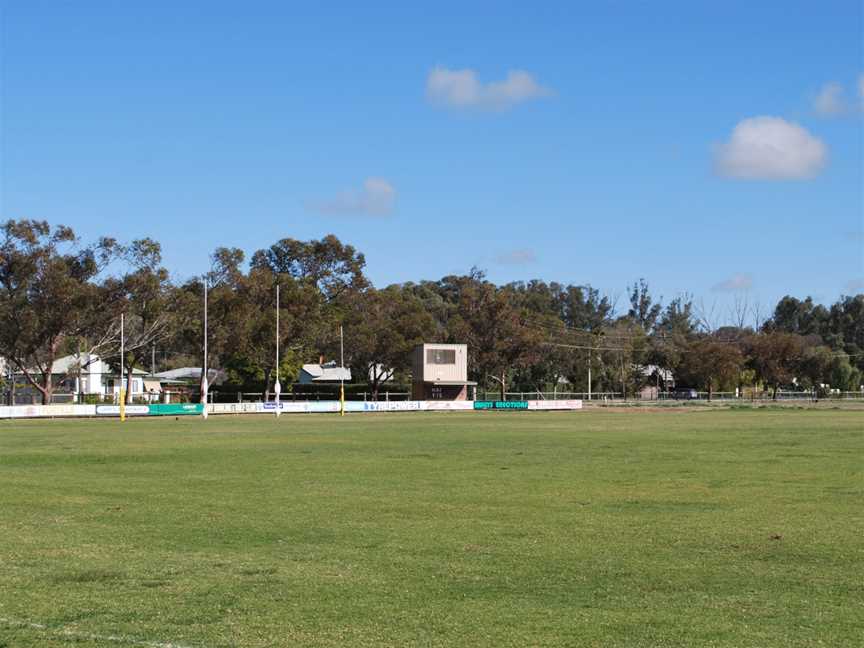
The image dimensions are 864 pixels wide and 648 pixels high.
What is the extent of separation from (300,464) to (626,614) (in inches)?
778

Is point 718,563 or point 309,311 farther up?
point 309,311

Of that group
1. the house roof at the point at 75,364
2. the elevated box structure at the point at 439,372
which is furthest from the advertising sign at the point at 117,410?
the elevated box structure at the point at 439,372

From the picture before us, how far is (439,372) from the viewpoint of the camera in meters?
105

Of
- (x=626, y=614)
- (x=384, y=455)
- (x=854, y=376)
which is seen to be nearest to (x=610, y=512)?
(x=626, y=614)

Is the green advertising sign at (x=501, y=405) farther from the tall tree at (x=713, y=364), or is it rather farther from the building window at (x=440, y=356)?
the tall tree at (x=713, y=364)

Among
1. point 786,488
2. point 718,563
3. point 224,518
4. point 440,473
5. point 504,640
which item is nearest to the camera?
point 504,640

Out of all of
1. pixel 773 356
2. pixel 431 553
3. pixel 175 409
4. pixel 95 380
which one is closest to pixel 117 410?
pixel 175 409

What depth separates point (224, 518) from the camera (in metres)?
17.2

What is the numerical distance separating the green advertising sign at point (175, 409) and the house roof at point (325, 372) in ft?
150

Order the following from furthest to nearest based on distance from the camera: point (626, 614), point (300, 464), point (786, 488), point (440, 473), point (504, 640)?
point (300, 464) → point (440, 473) → point (786, 488) → point (626, 614) → point (504, 640)

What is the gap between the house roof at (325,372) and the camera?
A: 12927 centimetres

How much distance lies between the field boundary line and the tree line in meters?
80.2

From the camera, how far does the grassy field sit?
9.59 meters

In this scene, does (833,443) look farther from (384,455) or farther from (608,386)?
(608,386)
